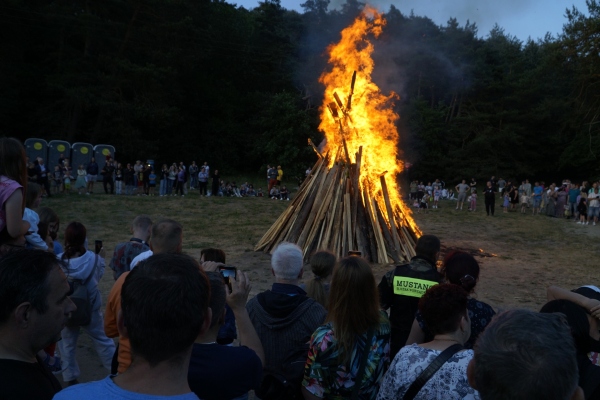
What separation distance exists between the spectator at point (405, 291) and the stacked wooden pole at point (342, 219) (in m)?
6.72

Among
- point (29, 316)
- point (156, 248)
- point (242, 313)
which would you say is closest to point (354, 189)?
point (156, 248)

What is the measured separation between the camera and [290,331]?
3553 mm

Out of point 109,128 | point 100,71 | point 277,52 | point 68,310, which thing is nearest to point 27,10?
point 100,71

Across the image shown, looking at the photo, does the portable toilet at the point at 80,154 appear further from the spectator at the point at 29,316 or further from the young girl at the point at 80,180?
the spectator at the point at 29,316

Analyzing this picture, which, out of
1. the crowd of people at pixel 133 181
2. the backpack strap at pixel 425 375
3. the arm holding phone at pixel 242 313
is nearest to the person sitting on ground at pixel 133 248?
the arm holding phone at pixel 242 313

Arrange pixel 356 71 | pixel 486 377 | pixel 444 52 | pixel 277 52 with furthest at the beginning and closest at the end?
pixel 277 52 < pixel 444 52 < pixel 356 71 < pixel 486 377

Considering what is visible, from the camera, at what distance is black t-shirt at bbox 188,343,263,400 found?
98.7 inches

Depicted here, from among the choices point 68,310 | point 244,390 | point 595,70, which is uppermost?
point 595,70

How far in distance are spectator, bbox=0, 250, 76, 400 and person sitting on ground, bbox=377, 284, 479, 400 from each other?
1.58 meters

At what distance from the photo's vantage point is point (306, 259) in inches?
453

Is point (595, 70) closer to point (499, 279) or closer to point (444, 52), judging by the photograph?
point (444, 52)

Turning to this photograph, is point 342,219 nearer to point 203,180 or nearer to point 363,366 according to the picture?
point 363,366

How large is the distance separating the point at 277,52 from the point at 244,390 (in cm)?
3972

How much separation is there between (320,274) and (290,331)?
0.80 metres
